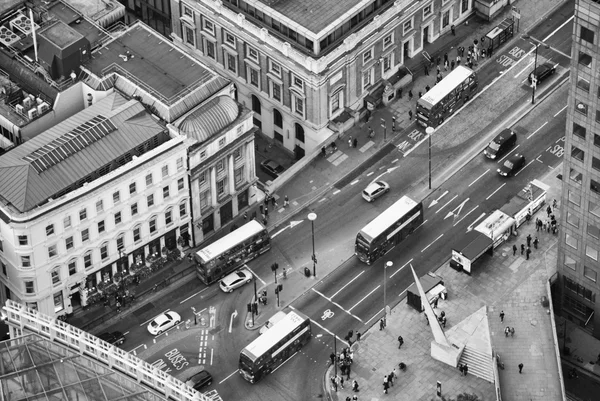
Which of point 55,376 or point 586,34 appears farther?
point 586,34

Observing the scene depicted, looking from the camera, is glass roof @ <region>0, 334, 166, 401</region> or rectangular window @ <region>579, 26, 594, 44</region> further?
rectangular window @ <region>579, 26, 594, 44</region>

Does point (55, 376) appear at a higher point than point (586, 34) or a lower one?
lower

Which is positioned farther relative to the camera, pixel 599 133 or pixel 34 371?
pixel 599 133

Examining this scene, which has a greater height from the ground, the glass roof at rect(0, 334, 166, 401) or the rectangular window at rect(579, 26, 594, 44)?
the rectangular window at rect(579, 26, 594, 44)

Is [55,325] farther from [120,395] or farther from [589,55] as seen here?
[589,55]

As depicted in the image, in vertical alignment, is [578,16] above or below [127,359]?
above

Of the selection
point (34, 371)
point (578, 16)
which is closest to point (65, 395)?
point (34, 371)
